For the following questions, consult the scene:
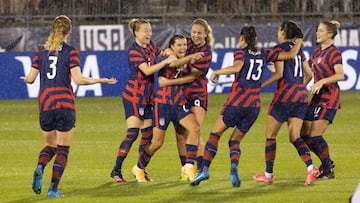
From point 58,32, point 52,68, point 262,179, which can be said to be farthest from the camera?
point 262,179

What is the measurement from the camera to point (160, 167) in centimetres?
1625

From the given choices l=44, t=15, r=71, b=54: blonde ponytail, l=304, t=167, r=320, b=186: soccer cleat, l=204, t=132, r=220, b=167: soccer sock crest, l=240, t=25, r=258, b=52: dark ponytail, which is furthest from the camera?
l=304, t=167, r=320, b=186: soccer cleat

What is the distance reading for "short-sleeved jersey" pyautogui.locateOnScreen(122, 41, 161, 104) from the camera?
1439 centimetres

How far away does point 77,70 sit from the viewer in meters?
12.8

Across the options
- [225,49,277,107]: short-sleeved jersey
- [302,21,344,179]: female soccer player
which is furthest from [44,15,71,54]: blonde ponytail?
[302,21,344,179]: female soccer player

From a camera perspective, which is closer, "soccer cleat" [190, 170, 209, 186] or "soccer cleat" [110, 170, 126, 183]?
"soccer cleat" [190, 170, 209, 186]

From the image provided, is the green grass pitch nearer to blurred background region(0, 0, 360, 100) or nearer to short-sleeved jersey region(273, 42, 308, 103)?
short-sleeved jersey region(273, 42, 308, 103)

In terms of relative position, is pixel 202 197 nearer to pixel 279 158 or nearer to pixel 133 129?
pixel 133 129

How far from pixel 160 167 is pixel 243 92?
2849mm

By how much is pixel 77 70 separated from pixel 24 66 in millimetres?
14126

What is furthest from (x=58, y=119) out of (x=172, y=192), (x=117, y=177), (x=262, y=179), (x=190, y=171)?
(x=262, y=179)

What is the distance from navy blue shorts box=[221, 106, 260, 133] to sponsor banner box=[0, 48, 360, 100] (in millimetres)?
13010

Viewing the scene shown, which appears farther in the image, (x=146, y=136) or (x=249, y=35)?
(x=146, y=136)

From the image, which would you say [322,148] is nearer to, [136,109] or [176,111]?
[176,111]
